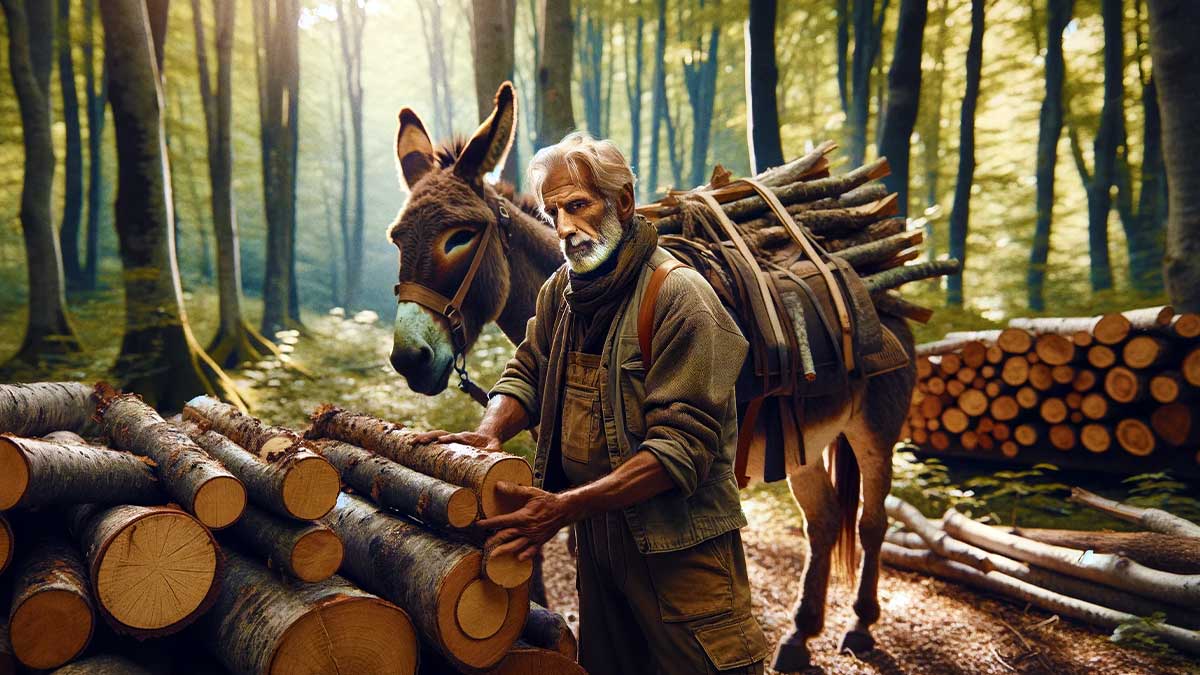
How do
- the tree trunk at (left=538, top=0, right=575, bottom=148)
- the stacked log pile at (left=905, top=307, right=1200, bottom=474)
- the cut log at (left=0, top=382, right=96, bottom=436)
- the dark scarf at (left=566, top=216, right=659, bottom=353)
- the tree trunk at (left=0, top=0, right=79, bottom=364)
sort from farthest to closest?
the tree trunk at (left=0, top=0, right=79, bottom=364)
the tree trunk at (left=538, top=0, right=575, bottom=148)
the stacked log pile at (left=905, top=307, right=1200, bottom=474)
the cut log at (left=0, top=382, right=96, bottom=436)
the dark scarf at (left=566, top=216, right=659, bottom=353)

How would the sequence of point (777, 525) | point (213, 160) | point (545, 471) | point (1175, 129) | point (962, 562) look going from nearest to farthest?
point (545, 471) → point (962, 562) → point (1175, 129) → point (777, 525) → point (213, 160)

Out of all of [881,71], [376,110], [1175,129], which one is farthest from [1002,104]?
[376,110]

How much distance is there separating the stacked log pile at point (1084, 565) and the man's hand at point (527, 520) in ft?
11.7

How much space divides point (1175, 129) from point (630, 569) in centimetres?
618

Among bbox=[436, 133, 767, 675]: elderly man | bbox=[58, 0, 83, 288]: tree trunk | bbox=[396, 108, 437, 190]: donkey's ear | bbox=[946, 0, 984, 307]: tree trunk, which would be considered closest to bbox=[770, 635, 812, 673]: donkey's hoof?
bbox=[436, 133, 767, 675]: elderly man

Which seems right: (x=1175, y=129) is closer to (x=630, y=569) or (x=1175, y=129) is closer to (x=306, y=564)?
(x=630, y=569)

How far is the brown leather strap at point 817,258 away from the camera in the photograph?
10.6 ft

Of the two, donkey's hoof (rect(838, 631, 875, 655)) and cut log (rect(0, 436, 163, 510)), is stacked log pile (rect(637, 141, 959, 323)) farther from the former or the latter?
cut log (rect(0, 436, 163, 510))

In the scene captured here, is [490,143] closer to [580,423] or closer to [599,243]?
[599,243]

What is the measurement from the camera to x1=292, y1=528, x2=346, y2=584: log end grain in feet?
5.31

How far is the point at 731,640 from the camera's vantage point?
5.97 ft

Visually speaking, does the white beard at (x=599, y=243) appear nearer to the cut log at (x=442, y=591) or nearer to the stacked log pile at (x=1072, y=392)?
the cut log at (x=442, y=591)

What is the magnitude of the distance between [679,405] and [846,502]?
2.78 metres

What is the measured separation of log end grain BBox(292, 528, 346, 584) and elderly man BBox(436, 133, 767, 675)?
0.39m
